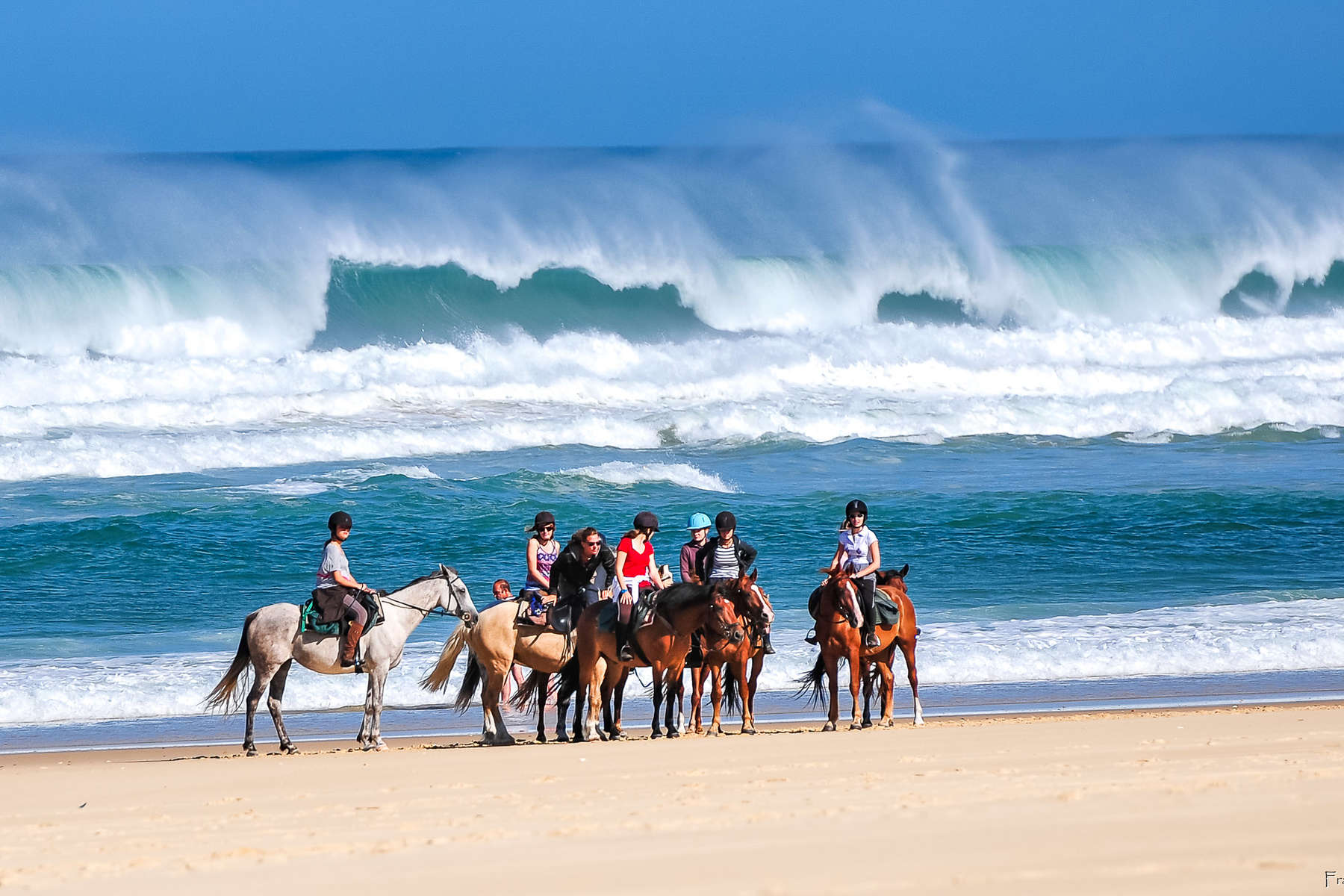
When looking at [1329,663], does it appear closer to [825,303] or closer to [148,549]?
[148,549]

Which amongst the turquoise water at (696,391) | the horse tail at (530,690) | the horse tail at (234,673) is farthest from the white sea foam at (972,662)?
the horse tail at (234,673)

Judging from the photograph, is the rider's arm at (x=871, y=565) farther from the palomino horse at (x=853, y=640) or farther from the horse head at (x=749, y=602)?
the horse head at (x=749, y=602)

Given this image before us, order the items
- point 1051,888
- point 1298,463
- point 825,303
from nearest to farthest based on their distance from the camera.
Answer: point 1051,888 → point 1298,463 → point 825,303

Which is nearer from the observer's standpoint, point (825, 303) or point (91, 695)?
point (91, 695)

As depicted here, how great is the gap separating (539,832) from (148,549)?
1147 cm

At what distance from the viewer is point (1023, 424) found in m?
26.1

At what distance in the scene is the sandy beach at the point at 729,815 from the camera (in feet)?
16.5

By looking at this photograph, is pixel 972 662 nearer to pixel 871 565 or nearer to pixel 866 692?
pixel 866 692

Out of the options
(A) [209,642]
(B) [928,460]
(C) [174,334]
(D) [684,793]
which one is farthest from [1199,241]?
(D) [684,793]

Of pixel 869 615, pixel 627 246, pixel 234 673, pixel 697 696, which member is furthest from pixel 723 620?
pixel 627 246

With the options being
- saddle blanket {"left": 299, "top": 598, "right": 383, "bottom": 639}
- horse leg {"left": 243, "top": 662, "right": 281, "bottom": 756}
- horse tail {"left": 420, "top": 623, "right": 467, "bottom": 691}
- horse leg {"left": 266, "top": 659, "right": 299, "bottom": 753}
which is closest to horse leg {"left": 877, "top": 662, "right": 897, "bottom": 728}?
horse tail {"left": 420, "top": 623, "right": 467, "bottom": 691}

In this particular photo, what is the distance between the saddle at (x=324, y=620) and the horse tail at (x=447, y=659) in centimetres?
68

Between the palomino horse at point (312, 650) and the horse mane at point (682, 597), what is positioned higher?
the horse mane at point (682, 597)

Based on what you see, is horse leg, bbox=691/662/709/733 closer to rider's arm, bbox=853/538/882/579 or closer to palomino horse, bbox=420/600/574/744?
palomino horse, bbox=420/600/574/744
